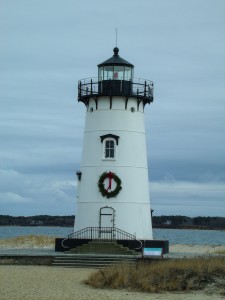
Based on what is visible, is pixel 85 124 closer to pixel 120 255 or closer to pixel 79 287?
pixel 120 255

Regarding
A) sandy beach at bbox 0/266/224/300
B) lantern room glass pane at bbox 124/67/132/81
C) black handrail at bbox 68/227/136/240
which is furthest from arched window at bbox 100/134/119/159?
sandy beach at bbox 0/266/224/300

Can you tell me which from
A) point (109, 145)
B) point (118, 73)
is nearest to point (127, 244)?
point (109, 145)

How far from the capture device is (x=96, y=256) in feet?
91.7

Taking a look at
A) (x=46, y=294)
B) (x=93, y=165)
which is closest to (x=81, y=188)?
(x=93, y=165)

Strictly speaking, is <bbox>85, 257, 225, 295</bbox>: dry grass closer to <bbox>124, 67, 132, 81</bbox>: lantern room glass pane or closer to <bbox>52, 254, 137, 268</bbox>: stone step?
<bbox>52, 254, 137, 268</bbox>: stone step

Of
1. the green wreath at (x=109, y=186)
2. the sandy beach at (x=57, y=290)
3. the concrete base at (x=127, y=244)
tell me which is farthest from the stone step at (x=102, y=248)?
the sandy beach at (x=57, y=290)

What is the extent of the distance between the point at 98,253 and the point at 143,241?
6.93 ft

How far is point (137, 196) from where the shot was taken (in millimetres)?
32000

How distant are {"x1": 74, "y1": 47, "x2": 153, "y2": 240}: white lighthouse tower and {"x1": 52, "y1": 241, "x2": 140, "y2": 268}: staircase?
135cm

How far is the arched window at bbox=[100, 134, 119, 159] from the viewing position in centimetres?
3219

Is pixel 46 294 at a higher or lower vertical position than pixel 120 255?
lower

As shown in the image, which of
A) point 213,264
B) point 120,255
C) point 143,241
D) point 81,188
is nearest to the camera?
point 213,264

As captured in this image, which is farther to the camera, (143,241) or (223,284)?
(143,241)

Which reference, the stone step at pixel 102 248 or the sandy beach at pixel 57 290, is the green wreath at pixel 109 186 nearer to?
the stone step at pixel 102 248
